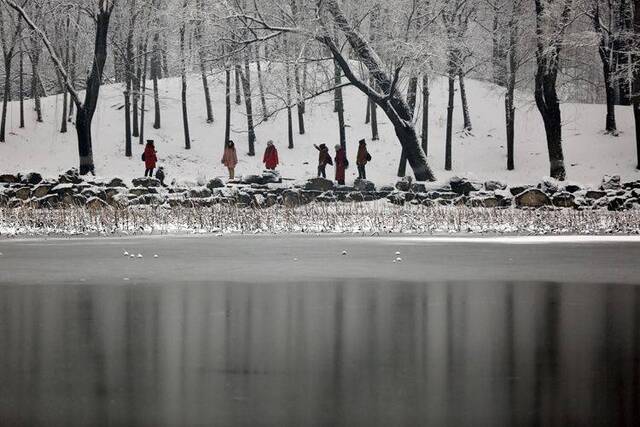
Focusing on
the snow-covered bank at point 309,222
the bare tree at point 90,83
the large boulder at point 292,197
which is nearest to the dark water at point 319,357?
the snow-covered bank at point 309,222

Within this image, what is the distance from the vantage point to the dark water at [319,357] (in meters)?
6.52

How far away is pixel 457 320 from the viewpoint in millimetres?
10359

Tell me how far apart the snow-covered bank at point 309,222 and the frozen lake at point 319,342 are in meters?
6.82

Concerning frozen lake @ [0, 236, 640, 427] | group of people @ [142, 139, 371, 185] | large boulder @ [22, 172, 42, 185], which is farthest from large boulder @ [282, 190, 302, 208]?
frozen lake @ [0, 236, 640, 427]

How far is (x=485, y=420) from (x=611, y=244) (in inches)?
584

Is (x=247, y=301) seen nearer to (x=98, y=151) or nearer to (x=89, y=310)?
(x=89, y=310)

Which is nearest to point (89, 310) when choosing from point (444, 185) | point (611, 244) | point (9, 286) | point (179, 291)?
point (179, 291)

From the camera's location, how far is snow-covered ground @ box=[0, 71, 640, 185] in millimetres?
43375

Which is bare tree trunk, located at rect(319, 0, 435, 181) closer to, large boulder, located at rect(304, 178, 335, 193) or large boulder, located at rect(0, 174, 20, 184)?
large boulder, located at rect(304, 178, 335, 193)

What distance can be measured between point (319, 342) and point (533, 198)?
20.4 m

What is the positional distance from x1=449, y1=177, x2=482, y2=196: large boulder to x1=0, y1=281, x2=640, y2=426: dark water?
55.1 ft

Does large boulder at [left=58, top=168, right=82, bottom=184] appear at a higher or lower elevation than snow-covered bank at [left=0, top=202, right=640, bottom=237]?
higher

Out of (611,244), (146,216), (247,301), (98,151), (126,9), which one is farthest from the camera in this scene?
(98,151)

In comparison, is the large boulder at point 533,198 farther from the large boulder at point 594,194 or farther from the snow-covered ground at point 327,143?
the snow-covered ground at point 327,143
